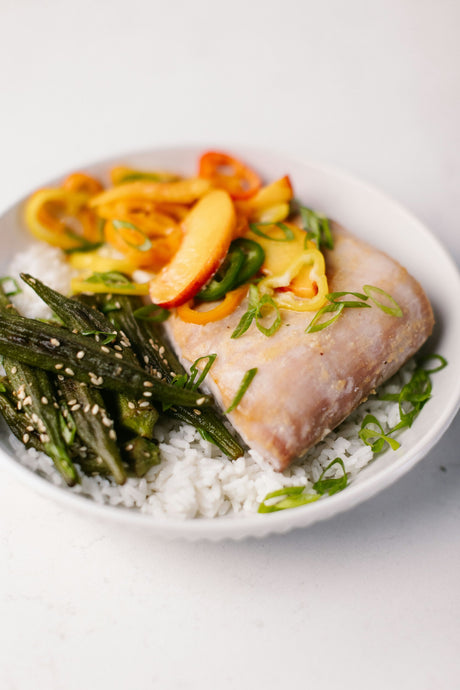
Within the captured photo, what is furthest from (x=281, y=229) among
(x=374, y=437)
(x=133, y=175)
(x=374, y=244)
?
(x=374, y=437)

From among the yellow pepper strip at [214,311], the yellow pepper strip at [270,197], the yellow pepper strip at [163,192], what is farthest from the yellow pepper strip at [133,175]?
the yellow pepper strip at [214,311]

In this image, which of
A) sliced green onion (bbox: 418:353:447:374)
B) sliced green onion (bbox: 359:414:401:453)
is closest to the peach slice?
sliced green onion (bbox: 359:414:401:453)

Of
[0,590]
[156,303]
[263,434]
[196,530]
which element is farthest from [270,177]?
[0,590]

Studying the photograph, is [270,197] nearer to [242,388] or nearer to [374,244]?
[374,244]

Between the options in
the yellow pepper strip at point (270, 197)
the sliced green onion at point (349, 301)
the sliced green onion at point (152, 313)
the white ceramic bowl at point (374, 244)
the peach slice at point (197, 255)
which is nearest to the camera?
the white ceramic bowl at point (374, 244)

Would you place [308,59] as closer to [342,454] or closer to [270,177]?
[270,177]

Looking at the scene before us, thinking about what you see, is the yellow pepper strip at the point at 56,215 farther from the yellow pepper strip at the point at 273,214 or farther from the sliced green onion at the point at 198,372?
the sliced green onion at the point at 198,372

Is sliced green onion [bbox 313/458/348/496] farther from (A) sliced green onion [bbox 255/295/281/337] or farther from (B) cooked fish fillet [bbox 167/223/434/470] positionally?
(A) sliced green onion [bbox 255/295/281/337]
